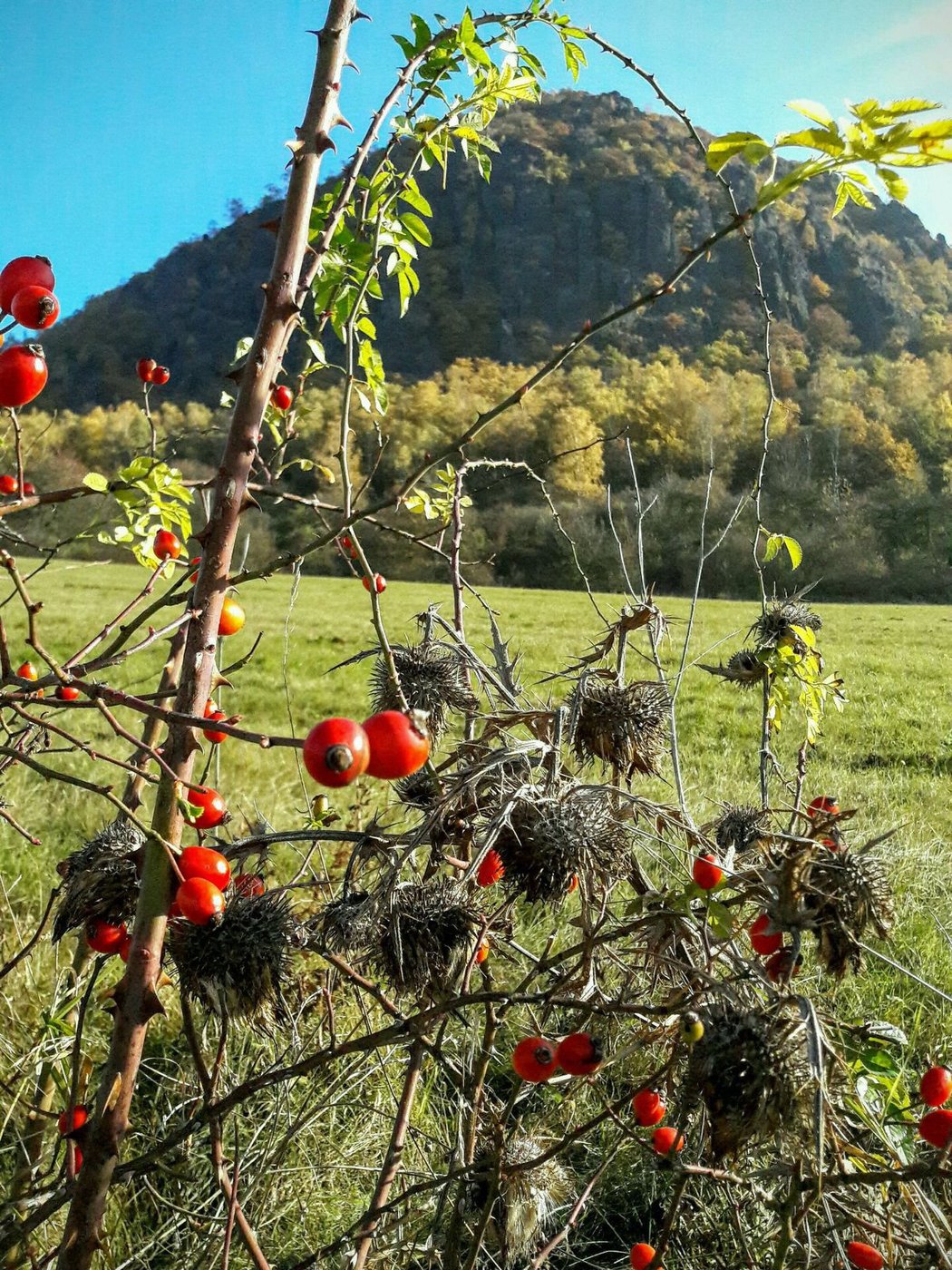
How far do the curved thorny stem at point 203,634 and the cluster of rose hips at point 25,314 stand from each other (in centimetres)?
22

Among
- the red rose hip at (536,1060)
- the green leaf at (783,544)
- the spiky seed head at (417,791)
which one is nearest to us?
the red rose hip at (536,1060)

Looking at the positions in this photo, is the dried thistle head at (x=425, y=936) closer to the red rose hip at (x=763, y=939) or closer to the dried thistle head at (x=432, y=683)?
the red rose hip at (x=763, y=939)

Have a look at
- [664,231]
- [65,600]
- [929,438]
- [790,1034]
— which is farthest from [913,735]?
[664,231]

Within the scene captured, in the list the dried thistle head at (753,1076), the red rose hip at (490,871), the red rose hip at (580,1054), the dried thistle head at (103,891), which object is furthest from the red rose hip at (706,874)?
the dried thistle head at (103,891)

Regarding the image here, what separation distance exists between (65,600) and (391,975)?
21398 mm

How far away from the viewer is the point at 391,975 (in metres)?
1.18

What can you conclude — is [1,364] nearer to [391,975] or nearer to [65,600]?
[391,975]

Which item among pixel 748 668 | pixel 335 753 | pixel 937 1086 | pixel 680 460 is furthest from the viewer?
pixel 680 460

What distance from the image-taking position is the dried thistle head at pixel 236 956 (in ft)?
3.47

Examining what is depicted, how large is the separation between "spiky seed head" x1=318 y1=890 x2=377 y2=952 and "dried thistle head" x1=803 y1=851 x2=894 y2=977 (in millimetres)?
571

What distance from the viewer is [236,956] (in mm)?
1056

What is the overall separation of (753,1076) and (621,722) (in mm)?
762

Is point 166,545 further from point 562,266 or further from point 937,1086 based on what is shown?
point 562,266

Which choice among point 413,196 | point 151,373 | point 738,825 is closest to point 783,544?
point 738,825
